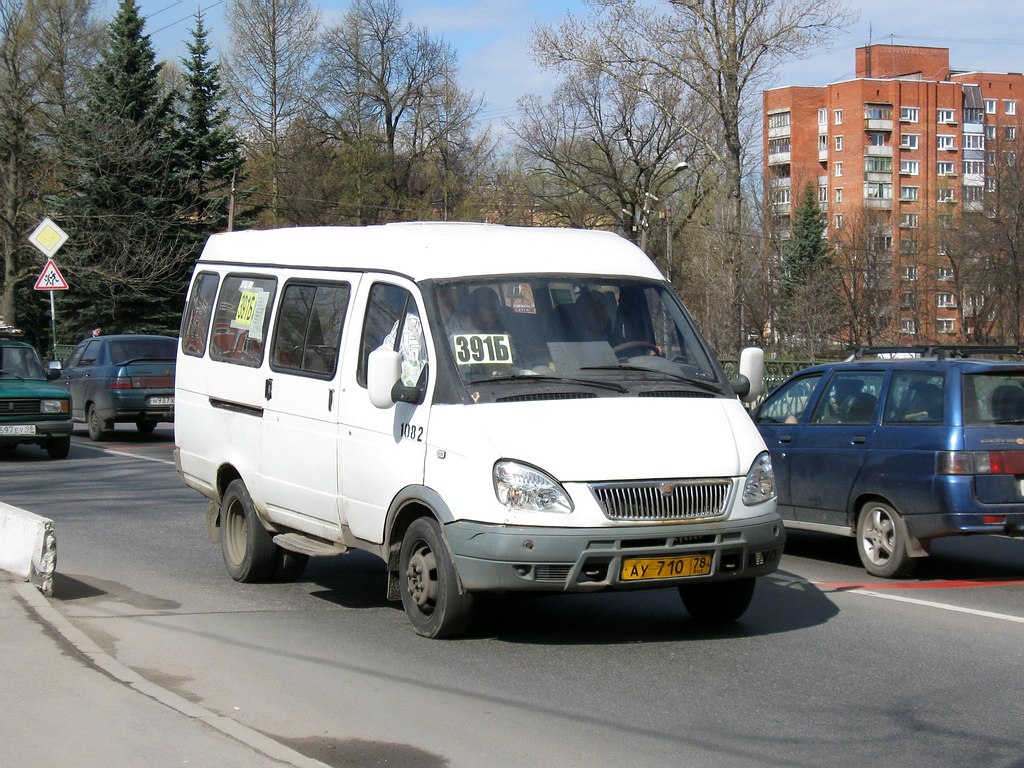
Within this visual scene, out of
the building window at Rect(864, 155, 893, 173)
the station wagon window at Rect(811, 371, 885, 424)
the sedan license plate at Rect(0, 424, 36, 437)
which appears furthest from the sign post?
the building window at Rect(864, 155, 893, 173)

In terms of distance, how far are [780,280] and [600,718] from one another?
72346 mm

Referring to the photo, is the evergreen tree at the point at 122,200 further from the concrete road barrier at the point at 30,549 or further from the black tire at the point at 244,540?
the concrete road barrier at the point at 30,549

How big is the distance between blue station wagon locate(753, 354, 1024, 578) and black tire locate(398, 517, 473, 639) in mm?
4253

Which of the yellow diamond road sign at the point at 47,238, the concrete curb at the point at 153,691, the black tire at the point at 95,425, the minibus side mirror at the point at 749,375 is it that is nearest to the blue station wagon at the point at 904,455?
the minibus side mirror at the point at 749,375

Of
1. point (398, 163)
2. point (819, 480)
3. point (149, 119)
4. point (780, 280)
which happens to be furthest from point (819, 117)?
point (819, 480)

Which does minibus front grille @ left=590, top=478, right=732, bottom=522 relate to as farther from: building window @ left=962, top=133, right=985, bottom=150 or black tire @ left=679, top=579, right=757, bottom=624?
building window @ left=962, top=133, right=985, bottom=150

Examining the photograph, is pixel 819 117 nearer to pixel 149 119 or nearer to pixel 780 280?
pixel 780 280

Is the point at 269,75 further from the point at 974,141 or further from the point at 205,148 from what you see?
the point at 974,141

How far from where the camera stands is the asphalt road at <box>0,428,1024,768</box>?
556cm

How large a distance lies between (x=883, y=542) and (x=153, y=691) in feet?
20.6

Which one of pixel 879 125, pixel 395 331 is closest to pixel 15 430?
pixel 395 331

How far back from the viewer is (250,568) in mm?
9430

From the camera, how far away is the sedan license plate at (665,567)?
6.87m

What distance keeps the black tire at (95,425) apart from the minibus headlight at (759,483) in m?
18.4
